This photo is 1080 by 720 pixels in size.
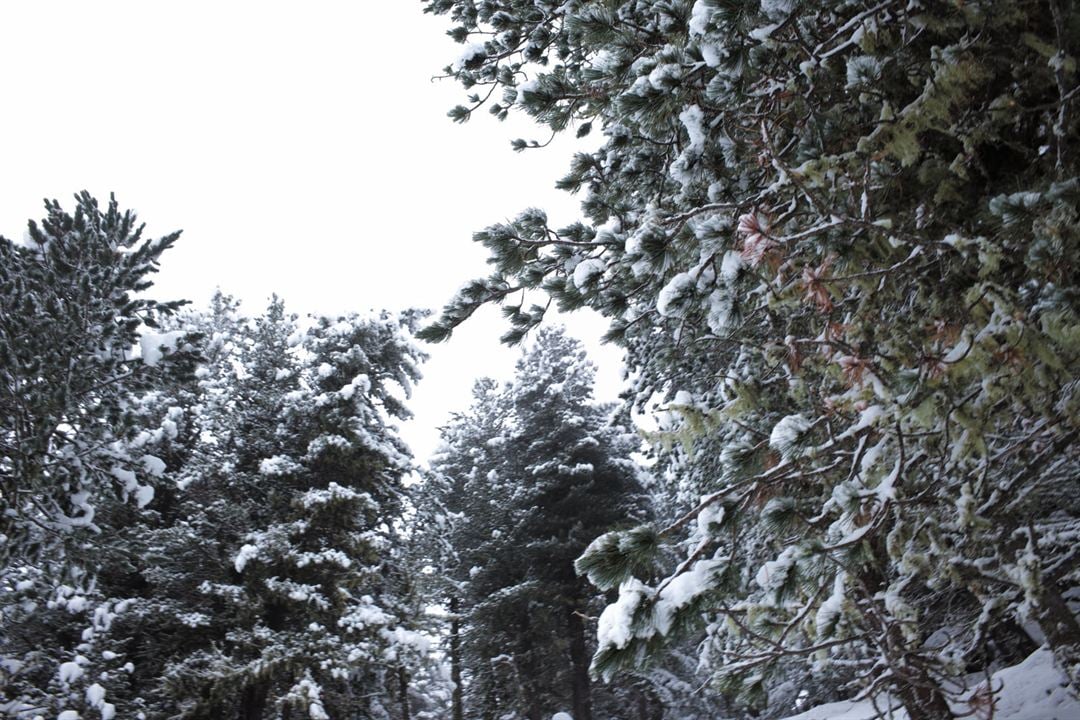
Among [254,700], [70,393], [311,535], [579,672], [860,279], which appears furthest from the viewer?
[579,672]

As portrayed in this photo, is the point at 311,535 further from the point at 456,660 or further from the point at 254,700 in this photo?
the point at 456,660

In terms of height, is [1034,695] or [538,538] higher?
[538,538]

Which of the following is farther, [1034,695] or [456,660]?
[456,660]

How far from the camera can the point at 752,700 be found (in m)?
2.78

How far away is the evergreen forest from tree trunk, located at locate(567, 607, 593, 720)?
5.67m

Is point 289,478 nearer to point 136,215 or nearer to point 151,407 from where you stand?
point 151,407

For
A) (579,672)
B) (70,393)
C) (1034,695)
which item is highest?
(70,393)

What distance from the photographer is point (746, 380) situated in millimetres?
3582

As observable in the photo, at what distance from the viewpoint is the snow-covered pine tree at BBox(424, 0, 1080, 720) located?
7.96 feet

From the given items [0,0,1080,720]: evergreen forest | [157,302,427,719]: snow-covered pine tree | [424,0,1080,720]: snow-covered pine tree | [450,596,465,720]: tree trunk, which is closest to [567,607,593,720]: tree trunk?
[450,596,465,720]: tree trunk

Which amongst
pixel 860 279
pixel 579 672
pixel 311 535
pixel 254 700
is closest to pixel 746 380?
pixel 860 279

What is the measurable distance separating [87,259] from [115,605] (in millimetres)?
6535

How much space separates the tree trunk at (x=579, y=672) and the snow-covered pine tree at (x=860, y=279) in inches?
569

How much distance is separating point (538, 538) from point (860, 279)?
16.9m
